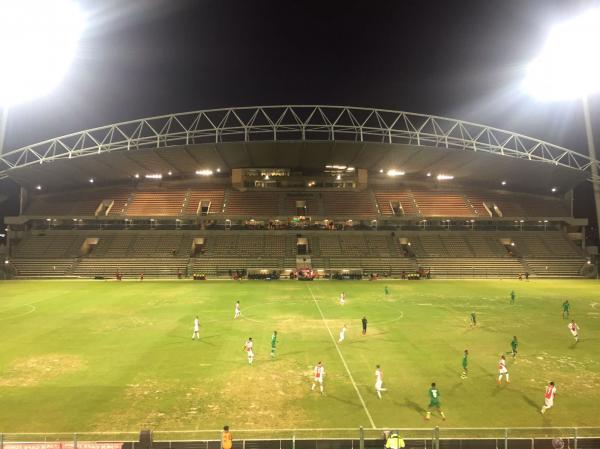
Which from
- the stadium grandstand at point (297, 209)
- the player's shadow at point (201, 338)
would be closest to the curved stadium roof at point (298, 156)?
the stadium grandstand at point (297, 209)

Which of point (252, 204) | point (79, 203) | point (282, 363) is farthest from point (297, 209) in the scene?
point (282, 363)

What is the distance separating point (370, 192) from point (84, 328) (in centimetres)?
5419

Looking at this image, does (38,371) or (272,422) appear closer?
(272,422)

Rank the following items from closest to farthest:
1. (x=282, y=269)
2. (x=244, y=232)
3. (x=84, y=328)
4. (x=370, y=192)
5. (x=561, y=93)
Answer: (x=84, y=328) → (x=561, y=93) → (x=282, y=269) → (x=244, y=232) → (x=370, y=192)

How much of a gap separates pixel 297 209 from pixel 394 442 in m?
60.3

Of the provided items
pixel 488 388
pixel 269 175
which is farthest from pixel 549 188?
pixel 488 388

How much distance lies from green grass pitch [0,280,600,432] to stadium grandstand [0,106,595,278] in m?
23.4

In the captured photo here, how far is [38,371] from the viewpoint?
686 inches

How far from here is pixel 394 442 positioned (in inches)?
377

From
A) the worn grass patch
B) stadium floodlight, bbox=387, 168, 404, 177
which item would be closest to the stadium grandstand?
stadium floodlight, bbox=387, 168, 404, 177

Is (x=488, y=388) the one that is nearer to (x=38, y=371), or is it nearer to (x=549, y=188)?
(x=38, y=371)

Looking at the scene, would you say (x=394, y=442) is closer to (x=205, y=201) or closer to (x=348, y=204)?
(x=348, y=204)

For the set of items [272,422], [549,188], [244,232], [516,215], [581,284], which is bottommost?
[272,422]

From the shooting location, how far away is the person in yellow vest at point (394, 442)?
31.2 ft
